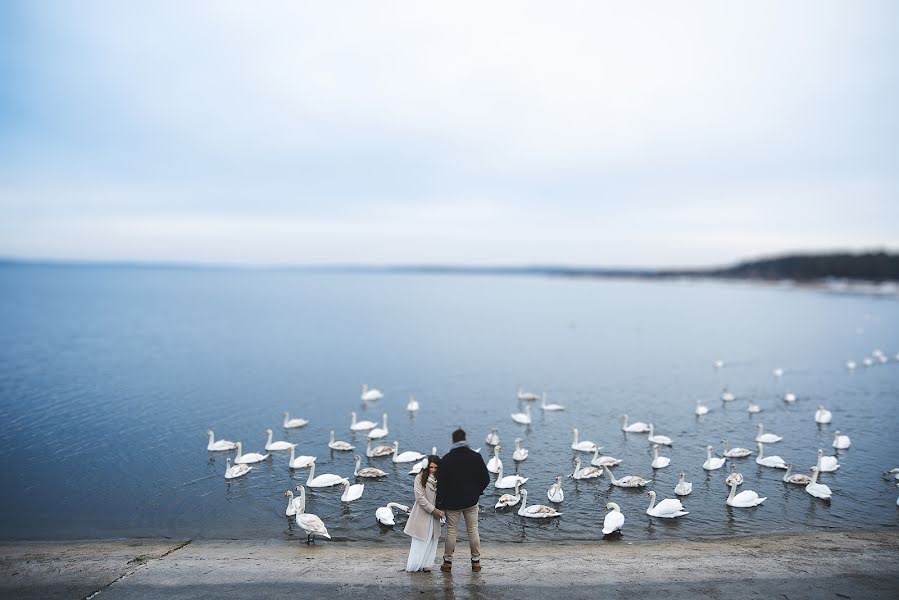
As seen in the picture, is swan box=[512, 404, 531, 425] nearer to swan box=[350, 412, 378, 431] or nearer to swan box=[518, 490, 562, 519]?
swan box=[350, 412, 378, 431]

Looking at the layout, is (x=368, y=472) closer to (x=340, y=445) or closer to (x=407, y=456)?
(x=407, y=456)

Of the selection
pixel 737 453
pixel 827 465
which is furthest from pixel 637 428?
pixel 827 465

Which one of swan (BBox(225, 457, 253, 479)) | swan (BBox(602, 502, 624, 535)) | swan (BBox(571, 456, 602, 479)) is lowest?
swan (BBox(225, 457, 253, 479))

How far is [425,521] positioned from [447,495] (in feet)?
2.75

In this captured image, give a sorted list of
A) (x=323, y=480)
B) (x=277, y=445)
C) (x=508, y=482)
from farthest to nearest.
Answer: (x=277, y=445)
(x=323, y=480)
(x=508, y=482)

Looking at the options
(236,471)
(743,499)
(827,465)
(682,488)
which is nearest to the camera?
(743,499)

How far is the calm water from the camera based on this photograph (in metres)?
15.7

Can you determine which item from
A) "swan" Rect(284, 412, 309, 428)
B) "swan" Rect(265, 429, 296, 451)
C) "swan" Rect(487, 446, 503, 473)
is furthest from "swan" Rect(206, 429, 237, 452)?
"swan" Rect(487, 446, 503, 473)

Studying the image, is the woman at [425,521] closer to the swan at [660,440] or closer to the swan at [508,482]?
the swan at [508,482]

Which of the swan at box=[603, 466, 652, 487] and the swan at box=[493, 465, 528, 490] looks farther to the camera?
the swan at box=[603, 466, 652, 487]

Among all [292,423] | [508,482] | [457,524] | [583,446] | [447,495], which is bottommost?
[292,423]

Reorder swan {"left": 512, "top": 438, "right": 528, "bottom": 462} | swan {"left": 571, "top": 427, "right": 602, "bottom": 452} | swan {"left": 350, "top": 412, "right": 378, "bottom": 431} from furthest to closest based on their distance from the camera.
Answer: swan {"left": 350, "top": 412, "right": 378, "bottom": 431}, swan {"left": 571, "top": 427, "right": 602, "bottom": 452}, swan {"left": 512, "top": 438, "right": 528, "bottom": 462}

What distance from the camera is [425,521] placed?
34.6 feet

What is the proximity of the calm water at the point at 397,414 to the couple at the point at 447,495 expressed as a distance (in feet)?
11.9
